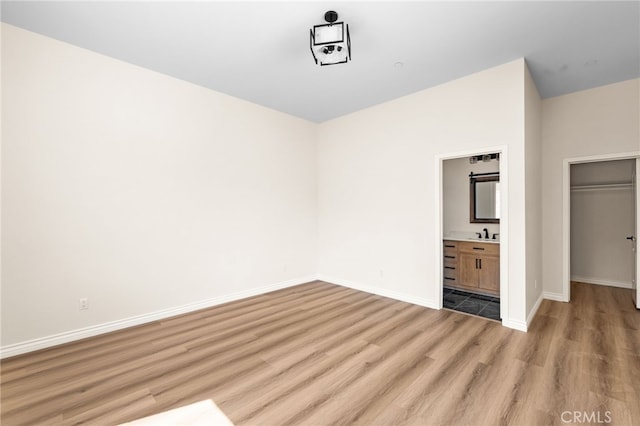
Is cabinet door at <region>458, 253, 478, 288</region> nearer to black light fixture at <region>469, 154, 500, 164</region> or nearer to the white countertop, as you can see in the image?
the white countertop

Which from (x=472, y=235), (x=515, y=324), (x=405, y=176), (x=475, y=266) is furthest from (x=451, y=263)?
(x=405, y=176)

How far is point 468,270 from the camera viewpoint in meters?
4.71

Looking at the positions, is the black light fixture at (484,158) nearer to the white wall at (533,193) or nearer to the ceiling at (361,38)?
the white wall at (533,193)

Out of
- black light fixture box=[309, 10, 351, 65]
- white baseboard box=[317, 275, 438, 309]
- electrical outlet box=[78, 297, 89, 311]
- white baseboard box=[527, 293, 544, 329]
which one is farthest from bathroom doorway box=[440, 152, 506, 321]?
electrical outlet box=[78, 297, 89, 311]

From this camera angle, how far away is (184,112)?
3.79m

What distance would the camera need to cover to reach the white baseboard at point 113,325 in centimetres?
269

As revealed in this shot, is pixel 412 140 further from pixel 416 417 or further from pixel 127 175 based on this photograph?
pixel 127 175

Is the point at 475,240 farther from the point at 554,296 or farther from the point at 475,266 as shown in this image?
the point at 554,296

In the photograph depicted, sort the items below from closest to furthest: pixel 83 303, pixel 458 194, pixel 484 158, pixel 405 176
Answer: pixel 83 303 < pixel 405 176 < pixel 484 158 < pixel 458 194

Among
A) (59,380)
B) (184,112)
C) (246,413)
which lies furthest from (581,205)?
(59,380)

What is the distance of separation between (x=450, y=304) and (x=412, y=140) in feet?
8.27

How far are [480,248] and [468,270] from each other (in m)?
0.44

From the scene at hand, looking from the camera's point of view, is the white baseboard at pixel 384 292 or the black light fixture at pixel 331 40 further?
the white baseboard at pixel 384 292

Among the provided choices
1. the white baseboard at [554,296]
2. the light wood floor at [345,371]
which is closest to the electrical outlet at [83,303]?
the light wood floor at [345,371]
